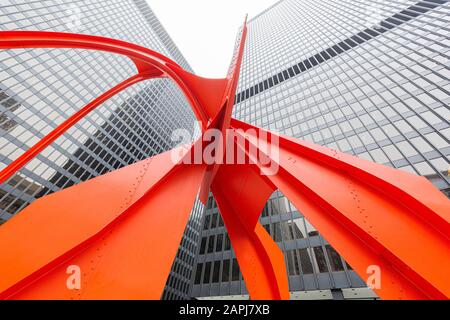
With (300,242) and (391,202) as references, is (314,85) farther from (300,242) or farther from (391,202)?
(391,202)

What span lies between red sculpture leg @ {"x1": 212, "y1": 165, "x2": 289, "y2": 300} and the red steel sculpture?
1520 mm

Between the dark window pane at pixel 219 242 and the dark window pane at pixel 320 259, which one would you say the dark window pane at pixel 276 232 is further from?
the dark window pane at pixel 219 242

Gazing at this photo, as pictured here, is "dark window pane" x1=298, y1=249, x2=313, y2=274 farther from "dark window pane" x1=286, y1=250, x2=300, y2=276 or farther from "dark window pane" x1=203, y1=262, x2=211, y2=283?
"dark window pane" x1=203, y1=262, x2=211, y2=283

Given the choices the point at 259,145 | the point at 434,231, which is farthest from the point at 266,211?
the point at 434,231

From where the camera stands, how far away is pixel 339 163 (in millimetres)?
4973

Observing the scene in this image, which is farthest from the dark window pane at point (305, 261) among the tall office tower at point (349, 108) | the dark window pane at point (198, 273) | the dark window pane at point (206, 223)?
the dark window pane at point (206, 223)

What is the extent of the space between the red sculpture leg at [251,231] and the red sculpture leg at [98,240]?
3.12m

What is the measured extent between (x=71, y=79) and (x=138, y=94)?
62.2 ft

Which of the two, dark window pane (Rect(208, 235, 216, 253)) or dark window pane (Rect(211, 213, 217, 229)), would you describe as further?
dark window pane (Rect(211, 213, 217, 229))

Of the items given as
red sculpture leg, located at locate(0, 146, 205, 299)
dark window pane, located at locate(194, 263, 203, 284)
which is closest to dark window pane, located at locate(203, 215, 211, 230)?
dark window pane, located at locate(194, 263, 203, 284)

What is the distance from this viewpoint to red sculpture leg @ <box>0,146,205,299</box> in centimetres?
299

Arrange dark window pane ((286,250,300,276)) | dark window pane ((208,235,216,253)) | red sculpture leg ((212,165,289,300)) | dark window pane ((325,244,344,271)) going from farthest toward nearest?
1. dark window pane ((208,235,216,253))
2. dark window pane ((286,250,300,276))
3. dark window pane ((325,244,344,271))
4. red sculpture leg ((212,165,289,300))

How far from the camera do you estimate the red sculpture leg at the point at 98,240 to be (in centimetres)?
299

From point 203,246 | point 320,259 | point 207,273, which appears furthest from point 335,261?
point 203,246
